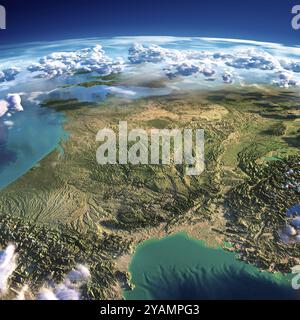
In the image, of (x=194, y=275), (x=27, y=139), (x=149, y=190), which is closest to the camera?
(x=194, y=275)

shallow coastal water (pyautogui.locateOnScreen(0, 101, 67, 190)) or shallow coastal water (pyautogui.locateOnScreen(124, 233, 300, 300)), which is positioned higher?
shallow coastal water (pyautogui.locateOnScreen(0, 101, 67, 190))

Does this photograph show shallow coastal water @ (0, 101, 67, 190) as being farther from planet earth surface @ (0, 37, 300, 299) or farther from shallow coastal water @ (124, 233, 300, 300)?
shallow coastal water @ (124, 233, 300, 300)

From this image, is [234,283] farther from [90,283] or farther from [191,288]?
[90,283]

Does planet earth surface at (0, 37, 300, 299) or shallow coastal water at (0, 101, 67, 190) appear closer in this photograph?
planet earth surface at (0, 37, 300, 299)

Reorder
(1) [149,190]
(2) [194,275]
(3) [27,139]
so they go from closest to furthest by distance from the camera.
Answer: (2) [194,275], (1) [149,190], (3) [27,139]

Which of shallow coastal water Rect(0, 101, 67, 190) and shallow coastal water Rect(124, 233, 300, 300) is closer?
shallow coastal water Rect(124, 233, 300, 300)

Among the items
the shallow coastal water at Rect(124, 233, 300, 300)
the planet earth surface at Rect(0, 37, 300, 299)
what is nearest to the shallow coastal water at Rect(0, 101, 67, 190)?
the planet earth surface at Rect(0, 37, 300, 299)

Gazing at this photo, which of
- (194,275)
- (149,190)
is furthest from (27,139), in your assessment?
(194,275)

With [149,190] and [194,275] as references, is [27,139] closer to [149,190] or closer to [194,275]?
[149,190]

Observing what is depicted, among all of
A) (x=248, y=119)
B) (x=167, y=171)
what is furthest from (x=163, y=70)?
(x=167, y=171)
